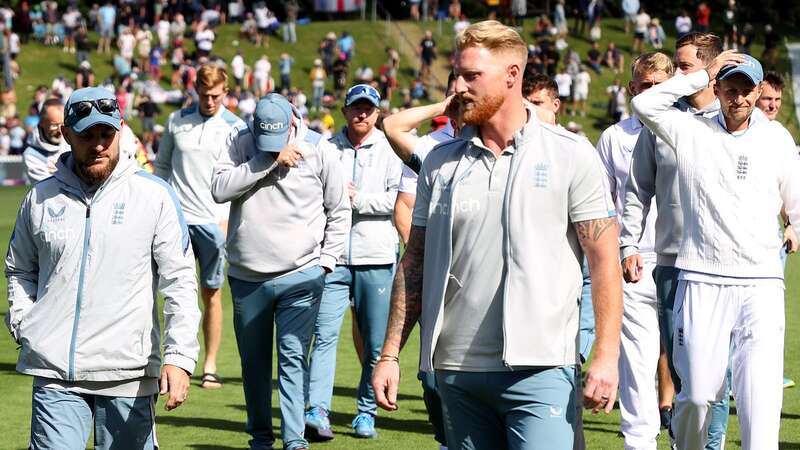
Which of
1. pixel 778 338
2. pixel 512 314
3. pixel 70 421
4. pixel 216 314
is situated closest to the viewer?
pixel 512 314

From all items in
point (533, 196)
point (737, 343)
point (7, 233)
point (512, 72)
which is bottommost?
point (7, 233)

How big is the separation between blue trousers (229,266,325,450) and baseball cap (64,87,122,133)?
2.85 metres

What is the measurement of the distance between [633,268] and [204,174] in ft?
15.1

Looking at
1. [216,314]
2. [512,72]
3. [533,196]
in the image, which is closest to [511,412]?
[533,196]

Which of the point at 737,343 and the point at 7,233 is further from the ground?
the point at 737,343

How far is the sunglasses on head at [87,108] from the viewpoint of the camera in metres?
5.71

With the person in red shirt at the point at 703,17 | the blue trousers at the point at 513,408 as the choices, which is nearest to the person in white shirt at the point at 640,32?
the person in red shirt at the point at 703,17

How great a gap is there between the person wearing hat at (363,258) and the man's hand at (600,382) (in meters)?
4.63

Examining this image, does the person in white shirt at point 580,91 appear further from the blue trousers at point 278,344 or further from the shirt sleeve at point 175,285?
the shirt sleeve at point 175,285

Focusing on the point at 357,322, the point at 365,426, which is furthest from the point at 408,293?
the point at 357,322

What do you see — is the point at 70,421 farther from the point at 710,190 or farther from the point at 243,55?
the point at 243,55

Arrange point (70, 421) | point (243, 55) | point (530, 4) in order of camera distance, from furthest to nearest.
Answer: point (530, 4) < point (243, 55) < point (70, 421)

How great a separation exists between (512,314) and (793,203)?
112 inches

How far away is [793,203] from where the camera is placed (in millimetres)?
7156
